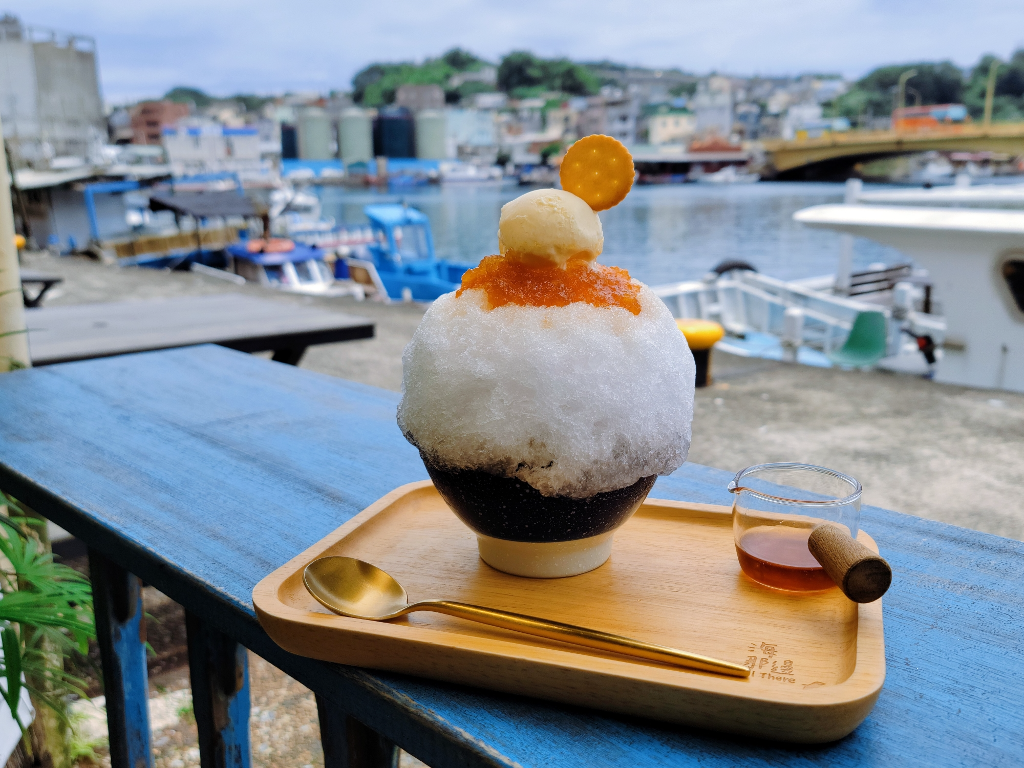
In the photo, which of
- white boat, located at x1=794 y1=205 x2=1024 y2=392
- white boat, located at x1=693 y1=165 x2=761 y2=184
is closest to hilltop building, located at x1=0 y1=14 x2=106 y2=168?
white boat, located at x1=794 y1=205 x2=1024 y2=392

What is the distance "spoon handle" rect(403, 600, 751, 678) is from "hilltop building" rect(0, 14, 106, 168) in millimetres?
19676

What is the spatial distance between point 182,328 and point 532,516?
1.78m

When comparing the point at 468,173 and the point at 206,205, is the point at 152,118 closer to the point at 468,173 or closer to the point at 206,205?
the point at 468,173

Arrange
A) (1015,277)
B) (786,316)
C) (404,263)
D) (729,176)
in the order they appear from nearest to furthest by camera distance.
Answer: (1015,277), (786,316), (404,263), (729,176)

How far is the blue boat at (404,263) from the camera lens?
9797 mm

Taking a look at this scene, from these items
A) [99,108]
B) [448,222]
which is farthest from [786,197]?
[99,108]

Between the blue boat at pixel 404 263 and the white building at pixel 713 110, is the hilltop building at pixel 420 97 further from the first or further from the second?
the blue boat at pixel 404 263

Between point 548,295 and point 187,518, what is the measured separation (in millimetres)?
493

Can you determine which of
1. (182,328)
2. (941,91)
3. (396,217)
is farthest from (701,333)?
(941,91)

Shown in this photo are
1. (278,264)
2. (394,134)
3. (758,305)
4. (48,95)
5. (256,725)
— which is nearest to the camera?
(256,725)

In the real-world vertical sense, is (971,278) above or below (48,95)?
below

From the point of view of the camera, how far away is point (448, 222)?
22.2 meters

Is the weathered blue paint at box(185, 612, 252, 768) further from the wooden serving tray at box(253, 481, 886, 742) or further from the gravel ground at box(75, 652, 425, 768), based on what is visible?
the gravel ground at box(75, 652, 425, 768)

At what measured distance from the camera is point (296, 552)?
2.34 feet
